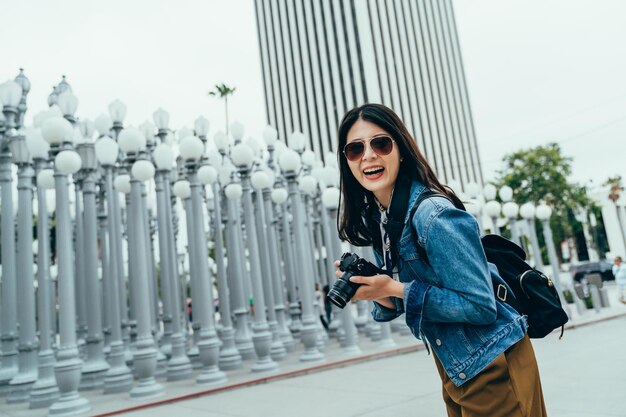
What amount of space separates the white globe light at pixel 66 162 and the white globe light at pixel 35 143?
4.57ft

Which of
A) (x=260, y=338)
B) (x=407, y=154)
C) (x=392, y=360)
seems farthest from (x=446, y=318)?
(x=392, y=360)

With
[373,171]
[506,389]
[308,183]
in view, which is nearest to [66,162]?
[308,183]

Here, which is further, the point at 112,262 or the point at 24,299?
the point at 112,262

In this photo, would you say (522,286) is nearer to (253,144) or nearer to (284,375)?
(284,375)

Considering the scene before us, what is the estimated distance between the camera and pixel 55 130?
791cm

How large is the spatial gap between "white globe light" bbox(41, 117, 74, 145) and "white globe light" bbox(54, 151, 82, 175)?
0.27 metres

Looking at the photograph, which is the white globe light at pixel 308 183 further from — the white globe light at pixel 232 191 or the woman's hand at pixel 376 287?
the woman's hand at pixel 376 287

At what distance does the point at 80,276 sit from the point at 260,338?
208 inches

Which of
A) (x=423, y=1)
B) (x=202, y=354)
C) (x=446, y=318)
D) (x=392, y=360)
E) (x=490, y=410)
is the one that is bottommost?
(x=392, y=360)

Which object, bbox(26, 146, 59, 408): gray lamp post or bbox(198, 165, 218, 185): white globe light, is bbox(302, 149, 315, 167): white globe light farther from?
bbox(26, 146, 59, 408): gray lamp post

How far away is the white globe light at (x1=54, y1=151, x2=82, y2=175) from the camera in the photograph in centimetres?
781

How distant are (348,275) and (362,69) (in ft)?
183

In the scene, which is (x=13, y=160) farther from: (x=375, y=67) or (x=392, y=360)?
(x=375, y=67)

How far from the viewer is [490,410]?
5.34 ft
